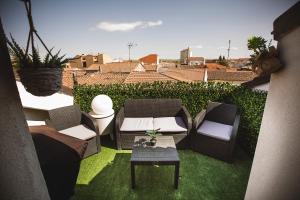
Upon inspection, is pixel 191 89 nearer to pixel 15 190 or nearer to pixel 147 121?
pixel 147 121

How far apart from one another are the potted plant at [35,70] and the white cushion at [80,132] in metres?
3.14

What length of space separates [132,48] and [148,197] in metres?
43.7

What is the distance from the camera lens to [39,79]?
170 cm

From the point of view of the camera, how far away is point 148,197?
3.58 meters

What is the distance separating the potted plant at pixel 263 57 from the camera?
1679 millimetres

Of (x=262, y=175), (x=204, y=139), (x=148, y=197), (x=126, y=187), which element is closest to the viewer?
(x=262, y=175)

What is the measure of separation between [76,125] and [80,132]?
1.93 feet

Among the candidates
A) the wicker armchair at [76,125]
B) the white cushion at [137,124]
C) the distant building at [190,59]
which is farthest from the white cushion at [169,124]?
the distant building at [190,59]

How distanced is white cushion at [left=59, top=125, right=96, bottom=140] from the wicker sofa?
0.73 metres

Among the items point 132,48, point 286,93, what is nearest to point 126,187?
point 286,93

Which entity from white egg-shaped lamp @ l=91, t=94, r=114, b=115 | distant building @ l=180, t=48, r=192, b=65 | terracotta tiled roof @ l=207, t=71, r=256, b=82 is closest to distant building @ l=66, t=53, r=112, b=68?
terracotta tiled roof @ l=207, t=71, r=256, b=82

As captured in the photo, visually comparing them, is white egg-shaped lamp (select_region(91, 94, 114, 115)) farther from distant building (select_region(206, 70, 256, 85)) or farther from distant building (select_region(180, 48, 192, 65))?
distant building (select_region(180, 48, 192, 65))

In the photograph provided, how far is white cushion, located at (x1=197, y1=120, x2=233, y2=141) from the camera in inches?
182

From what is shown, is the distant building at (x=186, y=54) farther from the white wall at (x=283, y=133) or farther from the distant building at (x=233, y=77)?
the white wall at (x=283, y=133)
